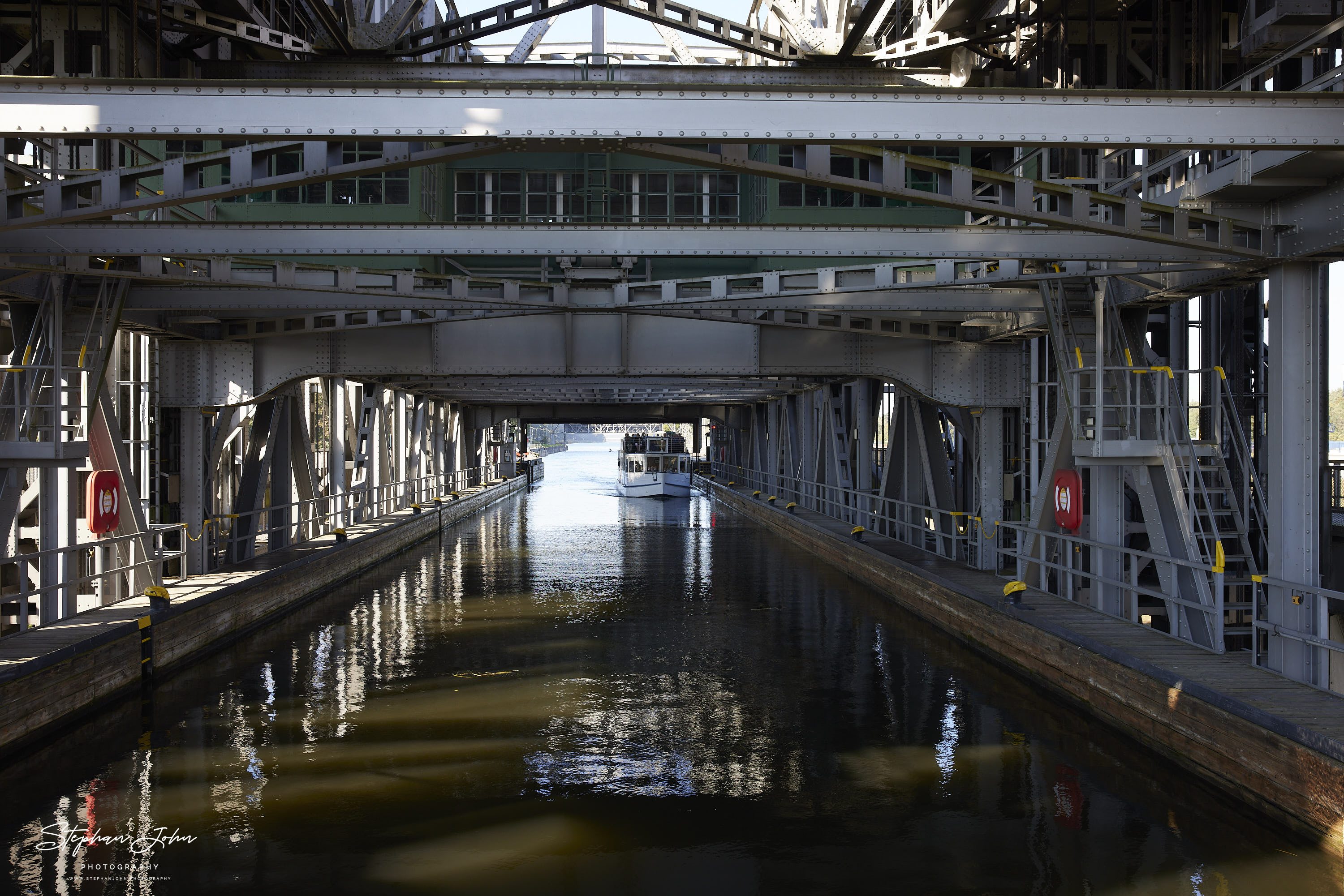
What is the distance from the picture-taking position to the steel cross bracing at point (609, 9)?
20.4 m

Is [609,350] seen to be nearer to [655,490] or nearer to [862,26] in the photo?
[862,26]

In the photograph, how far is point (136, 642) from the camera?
13578 mm

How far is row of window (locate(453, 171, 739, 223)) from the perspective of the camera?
2761 cm

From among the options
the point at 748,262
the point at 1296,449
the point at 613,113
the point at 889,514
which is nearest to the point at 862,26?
the point at 748,262

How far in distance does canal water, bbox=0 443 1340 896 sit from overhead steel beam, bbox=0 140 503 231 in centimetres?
523

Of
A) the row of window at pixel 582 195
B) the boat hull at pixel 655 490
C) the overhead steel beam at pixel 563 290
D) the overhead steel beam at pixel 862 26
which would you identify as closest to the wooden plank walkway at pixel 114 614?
the overhead steel beam at pixel 563 290

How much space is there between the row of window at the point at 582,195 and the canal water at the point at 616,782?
44.1 feet

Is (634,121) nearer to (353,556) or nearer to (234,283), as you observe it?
(234,283)

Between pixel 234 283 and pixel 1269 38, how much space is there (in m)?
14.2

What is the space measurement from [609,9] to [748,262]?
8212 mm

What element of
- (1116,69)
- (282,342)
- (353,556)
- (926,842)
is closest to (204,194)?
(926,842)

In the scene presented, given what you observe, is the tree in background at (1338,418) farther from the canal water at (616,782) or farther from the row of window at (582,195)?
the canal water at (616,782)

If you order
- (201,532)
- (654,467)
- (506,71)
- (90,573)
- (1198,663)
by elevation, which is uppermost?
(506,71)

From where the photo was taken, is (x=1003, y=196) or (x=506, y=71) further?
(x=506, y=71)
